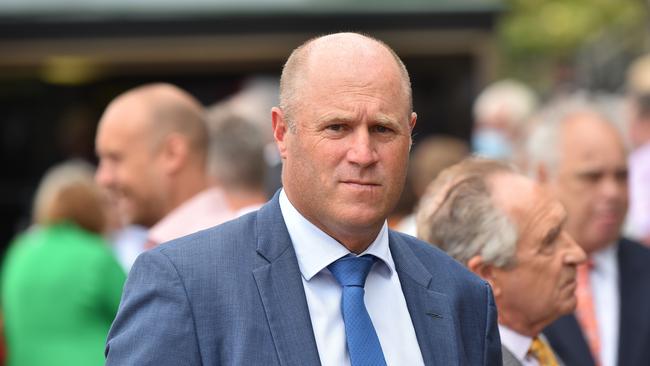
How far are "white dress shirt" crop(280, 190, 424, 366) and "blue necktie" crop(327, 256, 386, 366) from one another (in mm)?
28

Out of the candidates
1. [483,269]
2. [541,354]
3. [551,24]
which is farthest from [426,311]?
[551,24]

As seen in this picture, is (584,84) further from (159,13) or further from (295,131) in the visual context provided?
(295,131)

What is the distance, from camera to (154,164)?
19.8 ft

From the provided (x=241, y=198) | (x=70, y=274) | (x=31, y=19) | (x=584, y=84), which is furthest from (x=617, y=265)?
(x=584, y=84)

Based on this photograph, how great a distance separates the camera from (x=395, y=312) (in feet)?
12.1

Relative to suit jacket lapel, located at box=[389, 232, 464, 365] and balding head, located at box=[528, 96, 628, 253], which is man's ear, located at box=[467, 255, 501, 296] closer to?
suit jacket lapel, located at box=[389, 232, 464, 365]

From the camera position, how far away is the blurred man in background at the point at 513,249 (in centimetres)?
467

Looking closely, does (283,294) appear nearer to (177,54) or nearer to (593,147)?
(593,147)

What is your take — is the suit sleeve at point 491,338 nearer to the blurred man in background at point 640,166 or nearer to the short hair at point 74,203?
the short hair at point 74,203

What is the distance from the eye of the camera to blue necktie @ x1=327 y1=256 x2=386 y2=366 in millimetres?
3469

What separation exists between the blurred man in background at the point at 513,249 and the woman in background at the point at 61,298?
2.84 meters

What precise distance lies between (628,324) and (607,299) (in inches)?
7.4

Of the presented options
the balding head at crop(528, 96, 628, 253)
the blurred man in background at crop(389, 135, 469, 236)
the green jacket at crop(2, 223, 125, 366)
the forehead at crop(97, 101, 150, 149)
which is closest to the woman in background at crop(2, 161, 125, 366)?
the green jacket at crop(2, 223, 125, 366)

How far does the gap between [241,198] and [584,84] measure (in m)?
9.92
